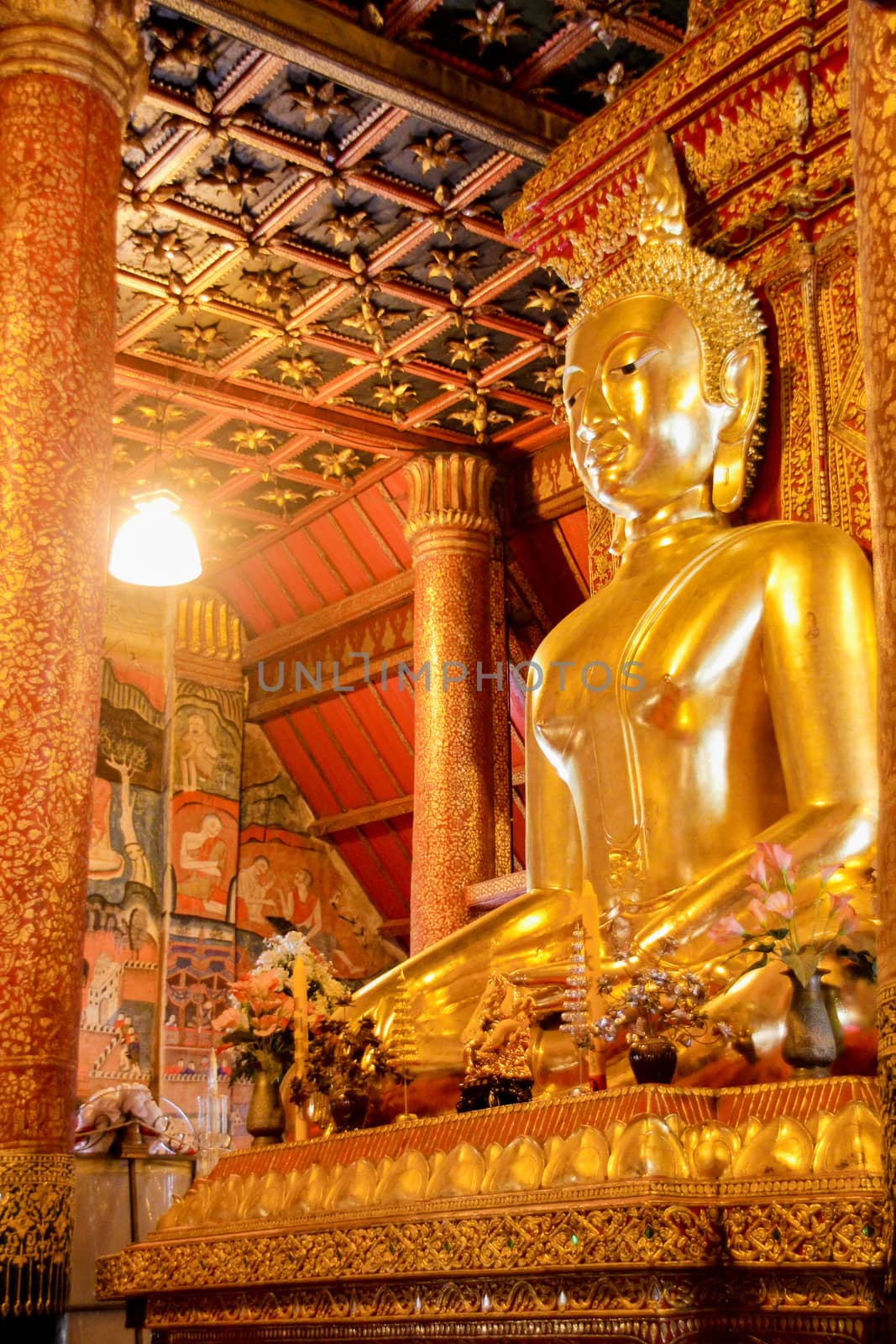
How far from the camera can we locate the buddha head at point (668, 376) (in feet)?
13.4

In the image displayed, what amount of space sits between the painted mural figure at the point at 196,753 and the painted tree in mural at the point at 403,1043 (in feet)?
25.7

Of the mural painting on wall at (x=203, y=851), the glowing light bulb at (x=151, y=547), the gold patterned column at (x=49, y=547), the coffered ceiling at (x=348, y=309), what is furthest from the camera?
the mural painting on wall at (x=203, y=851)

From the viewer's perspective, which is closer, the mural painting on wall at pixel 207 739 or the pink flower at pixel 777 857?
the pink flower at pixel 777 857

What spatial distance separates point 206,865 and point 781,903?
906 cm

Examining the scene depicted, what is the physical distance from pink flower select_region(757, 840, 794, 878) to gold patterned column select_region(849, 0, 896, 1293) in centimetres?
89

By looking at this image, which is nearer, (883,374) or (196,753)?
(883,374)

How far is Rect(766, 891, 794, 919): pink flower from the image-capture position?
274cm

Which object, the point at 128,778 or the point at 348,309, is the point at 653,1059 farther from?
the point at 128,778

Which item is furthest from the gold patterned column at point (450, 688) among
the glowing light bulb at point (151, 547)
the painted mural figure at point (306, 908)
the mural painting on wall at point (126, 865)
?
the painted mural figure at point (306, 908)

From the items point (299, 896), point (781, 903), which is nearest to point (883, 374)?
point (781, 903)

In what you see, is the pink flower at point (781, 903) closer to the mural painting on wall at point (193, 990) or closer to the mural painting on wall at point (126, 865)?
the mural painting on wall at point (126, 865)

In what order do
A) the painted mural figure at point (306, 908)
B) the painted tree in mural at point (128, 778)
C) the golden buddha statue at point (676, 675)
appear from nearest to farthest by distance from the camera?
1. the golden buddha statue at point (676, 675)
2. the painted tree in mural at point (128, 778)
3. the painted mural figure at point (306, 908)

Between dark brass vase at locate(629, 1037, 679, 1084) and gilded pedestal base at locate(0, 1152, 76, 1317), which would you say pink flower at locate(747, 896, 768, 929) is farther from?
gilded pedestal base at locate(0, 1152, 76, 1317)

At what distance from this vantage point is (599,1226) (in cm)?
230
